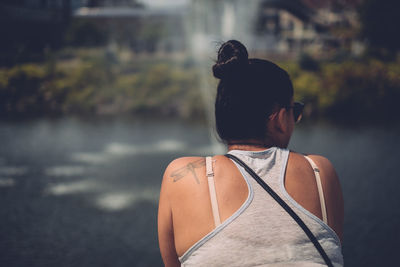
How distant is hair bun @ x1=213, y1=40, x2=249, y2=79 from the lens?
1.25m

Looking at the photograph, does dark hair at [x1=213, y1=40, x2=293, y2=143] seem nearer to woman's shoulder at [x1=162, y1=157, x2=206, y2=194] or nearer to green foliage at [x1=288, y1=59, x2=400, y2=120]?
woman's shoulder at [x1=162, y1=157, x2=206, y2=194]

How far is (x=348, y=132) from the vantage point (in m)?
7.45

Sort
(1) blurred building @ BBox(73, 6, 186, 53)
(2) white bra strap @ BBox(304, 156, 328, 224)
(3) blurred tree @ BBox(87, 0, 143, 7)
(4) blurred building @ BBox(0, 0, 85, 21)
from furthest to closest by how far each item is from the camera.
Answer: (1) blurred building @ BBox(73, 6, 186, 53) → (3) blurred tree @ BBox(87, 0, 143, 7) → (4) blurred building @ BBox(0, 0, 85, 21) → (2) white bra strap @ BBox(304, 156, 328, 224)

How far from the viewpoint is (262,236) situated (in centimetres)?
116

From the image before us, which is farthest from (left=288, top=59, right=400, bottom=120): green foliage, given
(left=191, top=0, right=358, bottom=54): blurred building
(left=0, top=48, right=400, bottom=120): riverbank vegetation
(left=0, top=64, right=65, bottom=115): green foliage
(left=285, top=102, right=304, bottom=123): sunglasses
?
(left=285, top=102, right=304, bottom=123): sunglasses

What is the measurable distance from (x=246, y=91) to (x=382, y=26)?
12.0 metres

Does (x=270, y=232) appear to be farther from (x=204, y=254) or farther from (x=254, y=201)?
(x=204, y=254)

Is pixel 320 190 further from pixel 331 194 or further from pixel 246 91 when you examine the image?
pixel 246 91

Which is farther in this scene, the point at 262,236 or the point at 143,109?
the point at 143,109

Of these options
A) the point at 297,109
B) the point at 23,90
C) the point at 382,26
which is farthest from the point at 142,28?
the point at 297,109

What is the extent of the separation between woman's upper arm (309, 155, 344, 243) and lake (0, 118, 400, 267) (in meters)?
1.94

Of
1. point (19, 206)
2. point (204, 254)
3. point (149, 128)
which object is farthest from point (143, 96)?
point (204, 254)

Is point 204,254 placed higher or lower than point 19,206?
higher

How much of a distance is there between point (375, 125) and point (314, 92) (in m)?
A: 1.98
